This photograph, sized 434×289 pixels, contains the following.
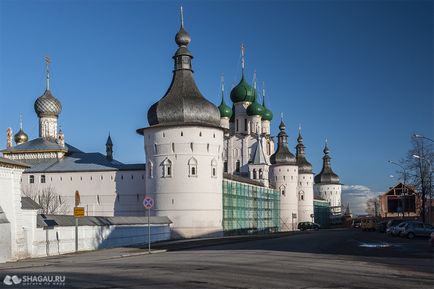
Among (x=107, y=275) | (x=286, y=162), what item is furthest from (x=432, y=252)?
(x=286, y=162)

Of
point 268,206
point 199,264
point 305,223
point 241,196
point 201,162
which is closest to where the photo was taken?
point 199,264

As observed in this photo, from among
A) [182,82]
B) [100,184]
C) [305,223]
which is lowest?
[305,223]

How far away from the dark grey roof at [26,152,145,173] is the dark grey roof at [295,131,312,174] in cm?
4049

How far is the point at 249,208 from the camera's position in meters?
66.6

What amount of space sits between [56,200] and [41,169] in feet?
11.6

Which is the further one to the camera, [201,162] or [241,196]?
[241,196]

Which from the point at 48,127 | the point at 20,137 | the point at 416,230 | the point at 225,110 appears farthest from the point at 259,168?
the point at 416,230

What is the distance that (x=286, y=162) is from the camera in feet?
279

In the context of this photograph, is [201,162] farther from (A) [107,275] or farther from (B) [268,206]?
(A) [107,275]

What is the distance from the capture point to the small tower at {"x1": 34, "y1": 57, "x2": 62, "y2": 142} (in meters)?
66.6

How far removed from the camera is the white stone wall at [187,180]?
169ft

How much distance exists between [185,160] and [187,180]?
1653 millimetres

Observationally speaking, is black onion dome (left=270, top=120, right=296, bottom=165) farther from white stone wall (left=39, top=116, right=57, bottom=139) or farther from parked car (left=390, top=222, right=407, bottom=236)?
parked car (left=390, top=222, right=407, bottom=236)

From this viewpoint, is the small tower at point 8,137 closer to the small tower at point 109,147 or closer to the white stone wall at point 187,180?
the small tower at point 109,147
